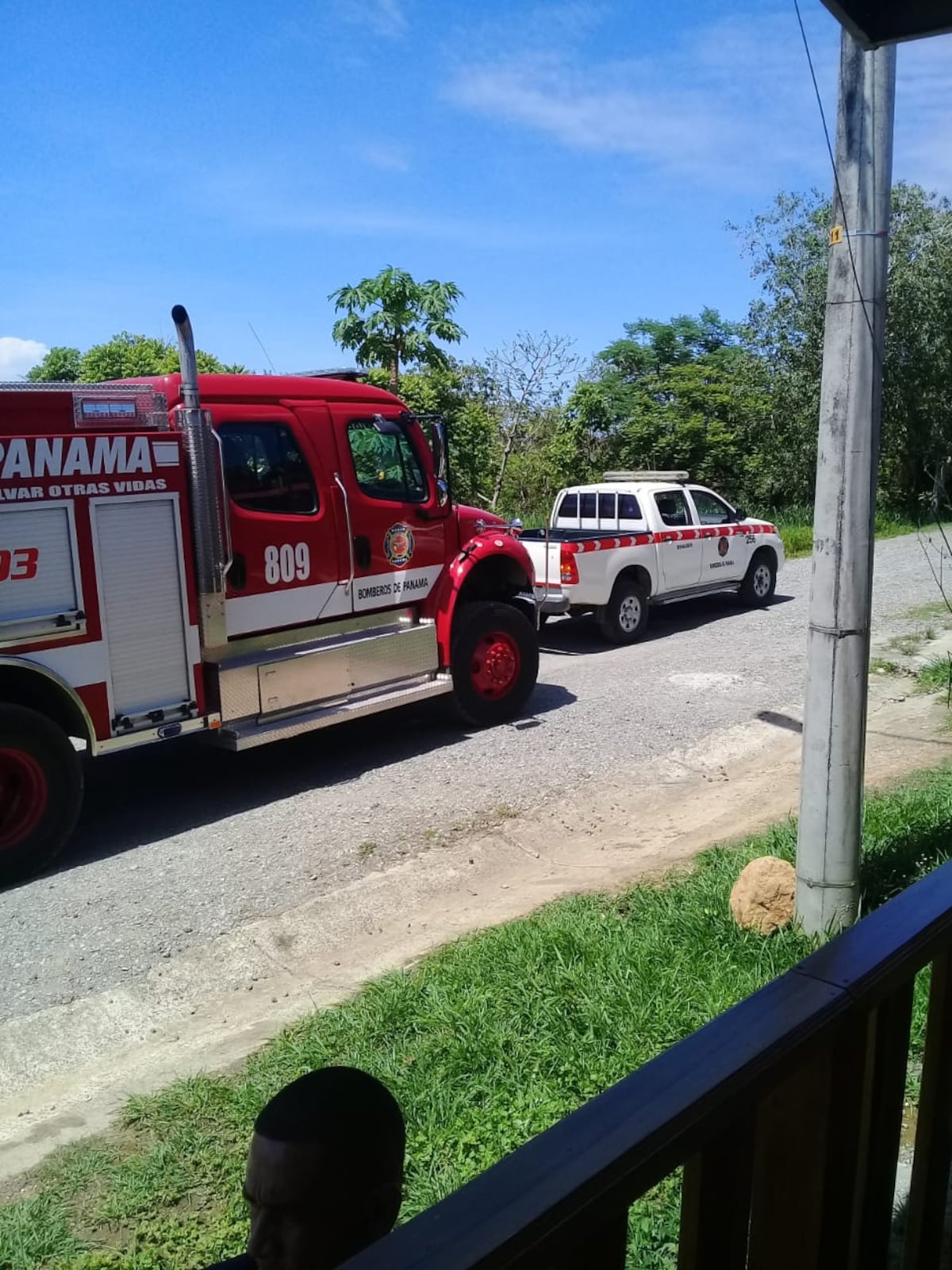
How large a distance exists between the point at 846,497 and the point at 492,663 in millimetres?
4979

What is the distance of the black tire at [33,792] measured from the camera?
6.16m

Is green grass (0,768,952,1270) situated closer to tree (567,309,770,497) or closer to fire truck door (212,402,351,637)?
fire truck door (212,402,351,637)

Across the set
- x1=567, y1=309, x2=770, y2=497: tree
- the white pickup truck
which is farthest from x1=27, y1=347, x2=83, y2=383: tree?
the white pickup truck

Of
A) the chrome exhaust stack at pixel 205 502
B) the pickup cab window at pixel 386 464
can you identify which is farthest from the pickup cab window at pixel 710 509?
the chrome exhaust stack at pixel 205 502

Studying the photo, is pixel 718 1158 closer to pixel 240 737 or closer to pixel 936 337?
pixel 240 737

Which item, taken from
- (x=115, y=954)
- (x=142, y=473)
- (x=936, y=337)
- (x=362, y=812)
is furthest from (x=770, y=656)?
(x=936, y=337)

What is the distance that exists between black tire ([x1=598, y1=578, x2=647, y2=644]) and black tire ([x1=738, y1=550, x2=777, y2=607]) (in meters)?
2.47

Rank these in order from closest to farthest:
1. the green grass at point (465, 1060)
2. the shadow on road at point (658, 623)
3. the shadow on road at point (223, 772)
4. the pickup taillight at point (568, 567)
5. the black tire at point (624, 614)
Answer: the green grass at point (465, 1060) → the shadow on road at point (223, 772) → the pickup taillight at point (568, 567) → the black tire at point (624, 614) → the shadow on road at point (658, 623)

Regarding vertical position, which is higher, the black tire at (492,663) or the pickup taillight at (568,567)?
the pickup taillight at (568,567)

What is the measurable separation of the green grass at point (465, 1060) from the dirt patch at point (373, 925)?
0.98ft

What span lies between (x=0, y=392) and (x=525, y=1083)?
180 inches

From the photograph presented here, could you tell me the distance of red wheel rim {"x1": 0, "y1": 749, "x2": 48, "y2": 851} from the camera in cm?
624

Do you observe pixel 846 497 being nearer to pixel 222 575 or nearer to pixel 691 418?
pixel 222 575

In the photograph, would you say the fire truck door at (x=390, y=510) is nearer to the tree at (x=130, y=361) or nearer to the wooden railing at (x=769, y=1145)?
the wooden railing at (x=769, y=1145)
